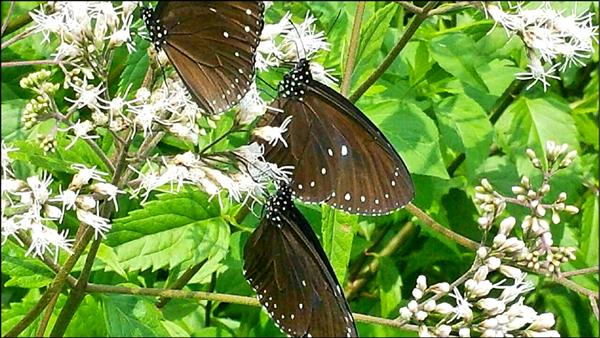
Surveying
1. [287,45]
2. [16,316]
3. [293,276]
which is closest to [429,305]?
[293,276]

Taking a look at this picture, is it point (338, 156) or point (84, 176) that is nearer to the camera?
point (84, 176)

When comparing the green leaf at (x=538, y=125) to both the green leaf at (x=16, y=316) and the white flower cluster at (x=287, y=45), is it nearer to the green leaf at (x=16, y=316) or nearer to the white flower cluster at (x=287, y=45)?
the white flower cluster at (x=287, y=45)

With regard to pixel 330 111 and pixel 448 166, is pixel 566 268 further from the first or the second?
pixel 330 111

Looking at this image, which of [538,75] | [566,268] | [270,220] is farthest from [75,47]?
[566,268]

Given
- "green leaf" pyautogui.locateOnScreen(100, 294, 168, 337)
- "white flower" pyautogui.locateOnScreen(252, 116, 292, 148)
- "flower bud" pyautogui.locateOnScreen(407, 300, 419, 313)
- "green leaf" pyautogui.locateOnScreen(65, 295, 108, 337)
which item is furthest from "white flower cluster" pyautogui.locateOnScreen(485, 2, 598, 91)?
"green leaf" pyautogui.locateOnScreen(65, 295, 108, 337)

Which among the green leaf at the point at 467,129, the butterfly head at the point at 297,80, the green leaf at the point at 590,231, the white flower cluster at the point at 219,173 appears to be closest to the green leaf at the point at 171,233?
the white flower cluster at the point at 219,173

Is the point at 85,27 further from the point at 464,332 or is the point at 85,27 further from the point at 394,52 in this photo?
the point at 464,332

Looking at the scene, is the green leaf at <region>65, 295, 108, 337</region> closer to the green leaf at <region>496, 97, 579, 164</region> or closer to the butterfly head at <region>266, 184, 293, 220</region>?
the butterfly head at <region>266, 184, 293, 220</region>

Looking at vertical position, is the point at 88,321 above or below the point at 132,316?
below

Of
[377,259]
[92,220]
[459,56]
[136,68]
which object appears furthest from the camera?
[377,259]
